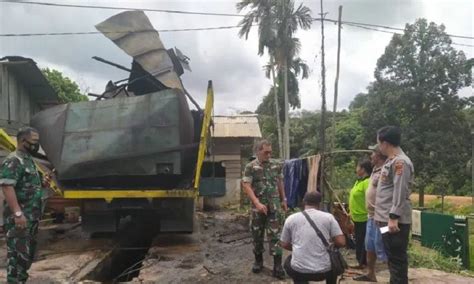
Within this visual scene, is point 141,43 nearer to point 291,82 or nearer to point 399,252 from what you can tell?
point 399,252

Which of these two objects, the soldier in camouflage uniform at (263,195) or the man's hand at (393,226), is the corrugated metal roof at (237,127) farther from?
the man's hand at (393,226)

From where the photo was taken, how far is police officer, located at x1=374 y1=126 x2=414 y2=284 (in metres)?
3.94

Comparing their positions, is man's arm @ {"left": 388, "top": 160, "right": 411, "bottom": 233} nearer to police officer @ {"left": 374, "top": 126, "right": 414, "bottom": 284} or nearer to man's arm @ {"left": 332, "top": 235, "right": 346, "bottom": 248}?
police officer @ {"left": 374, "top": 126, "right": 414, "bottom": 284}

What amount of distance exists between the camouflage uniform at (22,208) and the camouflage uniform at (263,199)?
221 cm

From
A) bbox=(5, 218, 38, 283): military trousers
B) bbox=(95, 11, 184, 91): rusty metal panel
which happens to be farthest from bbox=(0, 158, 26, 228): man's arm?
bbox=(95, 11, 184, 91): rusty metal panel

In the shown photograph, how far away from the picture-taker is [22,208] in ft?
15.2

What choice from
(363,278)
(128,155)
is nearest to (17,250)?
(128,155)

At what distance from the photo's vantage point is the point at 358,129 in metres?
37.7

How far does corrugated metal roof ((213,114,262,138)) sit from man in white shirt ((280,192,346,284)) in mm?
12960

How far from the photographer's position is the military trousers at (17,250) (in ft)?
14.9

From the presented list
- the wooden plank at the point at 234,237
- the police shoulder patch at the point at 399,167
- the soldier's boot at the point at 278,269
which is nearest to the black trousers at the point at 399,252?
the police shoulder patch at the point at 399,167

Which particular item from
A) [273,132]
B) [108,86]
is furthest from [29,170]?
[273,132]

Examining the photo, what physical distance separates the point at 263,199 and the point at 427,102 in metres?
23.6

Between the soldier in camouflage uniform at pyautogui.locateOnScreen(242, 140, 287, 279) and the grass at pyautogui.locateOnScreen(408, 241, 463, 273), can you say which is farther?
the grass at pyautogui.locateOnScreen(408, 241, 463, 273)
